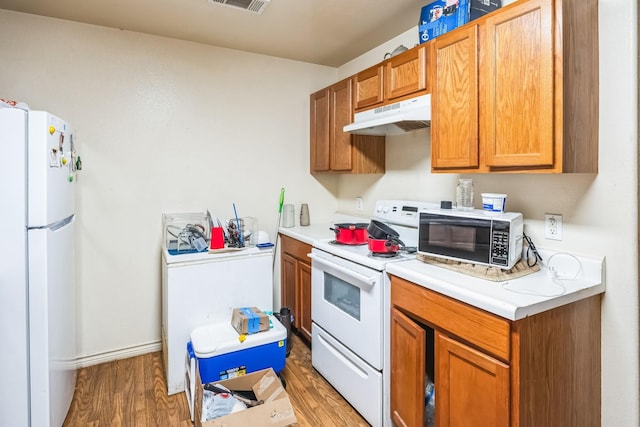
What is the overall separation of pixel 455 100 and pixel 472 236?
0.68 meters

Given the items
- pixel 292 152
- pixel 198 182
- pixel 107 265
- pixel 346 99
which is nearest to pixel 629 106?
pixel 346 99

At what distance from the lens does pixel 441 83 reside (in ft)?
6.08

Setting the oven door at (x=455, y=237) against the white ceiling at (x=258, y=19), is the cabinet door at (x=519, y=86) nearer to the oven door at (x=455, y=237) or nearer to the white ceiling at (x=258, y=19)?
the oven door at (x=455, y=237)

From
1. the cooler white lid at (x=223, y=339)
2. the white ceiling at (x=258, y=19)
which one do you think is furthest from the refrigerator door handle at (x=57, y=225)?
the white ceiling at (x=258, y=19)

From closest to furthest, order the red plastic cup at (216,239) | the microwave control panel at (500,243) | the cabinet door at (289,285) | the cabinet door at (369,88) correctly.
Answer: the microwave control panel at (500,243)
the cabinet door at (369,88)
the red plastic cup at (216,239)
the cabinet door at (289,285)

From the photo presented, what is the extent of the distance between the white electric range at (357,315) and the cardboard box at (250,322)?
37cm

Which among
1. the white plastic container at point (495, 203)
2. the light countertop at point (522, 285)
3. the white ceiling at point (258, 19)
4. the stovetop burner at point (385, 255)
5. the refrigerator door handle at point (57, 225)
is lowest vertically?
the light countertop at point (522, 285)

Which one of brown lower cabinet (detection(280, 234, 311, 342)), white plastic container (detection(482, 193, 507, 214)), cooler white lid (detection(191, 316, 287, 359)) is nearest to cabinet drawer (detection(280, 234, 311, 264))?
brown lower cabinet (detection(280, 234, 311, 342))

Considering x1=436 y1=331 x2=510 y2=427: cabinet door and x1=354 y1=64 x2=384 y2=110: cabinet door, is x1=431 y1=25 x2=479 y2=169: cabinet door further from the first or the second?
x1=436 y1=331 x2=510 y2=427: cabinet door

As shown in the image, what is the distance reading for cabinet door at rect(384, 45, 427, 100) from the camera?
201 cm

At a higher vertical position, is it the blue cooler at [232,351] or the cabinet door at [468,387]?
the cabinet door at [468,387]

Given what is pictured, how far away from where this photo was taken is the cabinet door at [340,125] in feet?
8.94

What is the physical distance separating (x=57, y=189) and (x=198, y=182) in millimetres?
1165

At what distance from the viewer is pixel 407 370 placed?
168 centimetres
